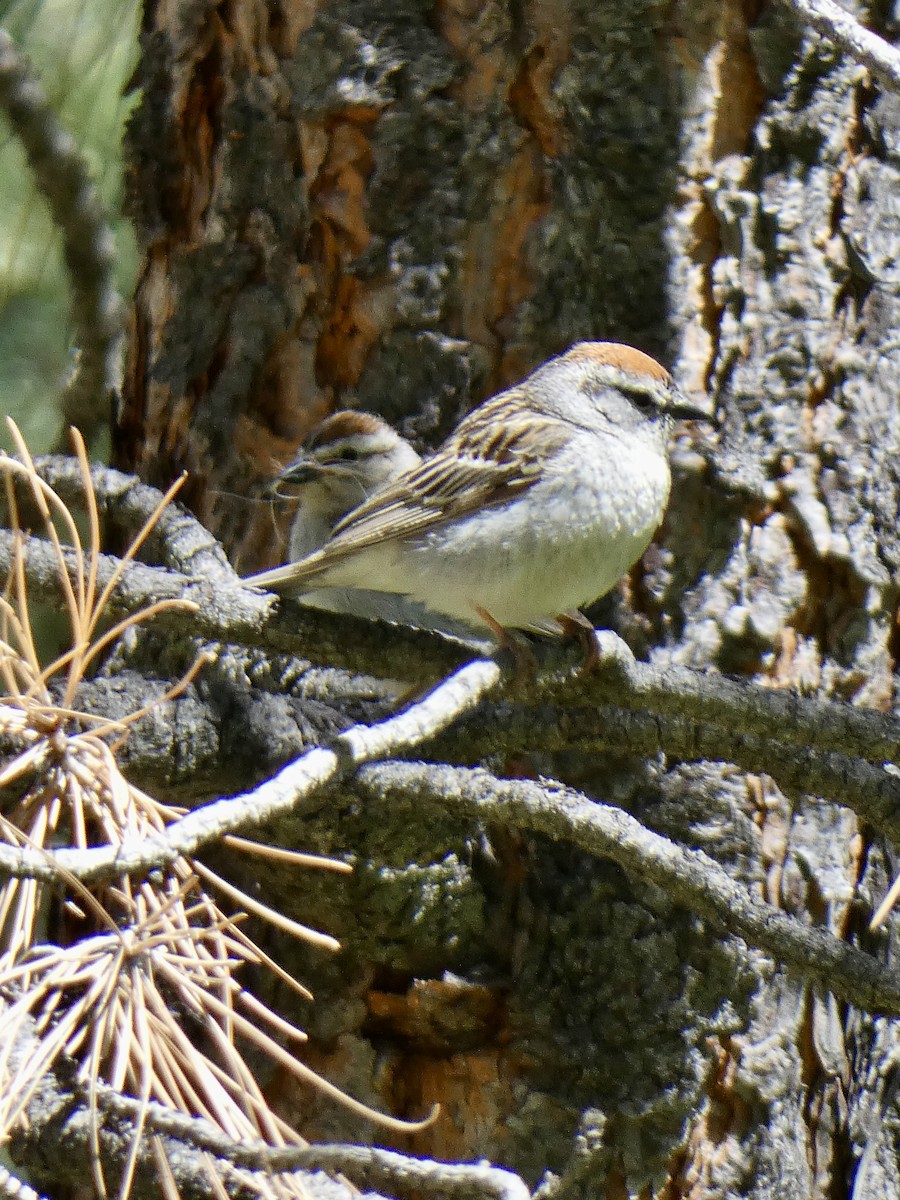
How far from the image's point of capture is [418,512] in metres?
2.93

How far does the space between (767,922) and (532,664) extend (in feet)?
1.98

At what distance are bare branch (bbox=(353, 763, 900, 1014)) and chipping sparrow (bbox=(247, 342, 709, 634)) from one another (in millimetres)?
627

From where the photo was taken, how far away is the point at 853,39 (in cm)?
202

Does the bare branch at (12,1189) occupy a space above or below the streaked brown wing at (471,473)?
below

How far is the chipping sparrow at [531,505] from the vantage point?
2697mm

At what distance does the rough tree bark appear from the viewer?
2648 millimetres

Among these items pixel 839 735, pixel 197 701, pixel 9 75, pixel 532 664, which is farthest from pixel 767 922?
pixel 9 75

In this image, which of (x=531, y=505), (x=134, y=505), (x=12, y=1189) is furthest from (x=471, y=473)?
(x=12, y=1189)

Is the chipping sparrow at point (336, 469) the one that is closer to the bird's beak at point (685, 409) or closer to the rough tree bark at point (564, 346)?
the rough tree bark at point (564, 346)

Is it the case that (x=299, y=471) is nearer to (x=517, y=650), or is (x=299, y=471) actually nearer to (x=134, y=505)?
(x=134, y=505)

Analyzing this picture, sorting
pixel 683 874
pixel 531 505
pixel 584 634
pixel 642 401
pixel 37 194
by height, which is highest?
pixel 37 194

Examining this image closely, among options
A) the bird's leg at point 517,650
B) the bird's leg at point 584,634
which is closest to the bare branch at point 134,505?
the bird's leg at point 517,650

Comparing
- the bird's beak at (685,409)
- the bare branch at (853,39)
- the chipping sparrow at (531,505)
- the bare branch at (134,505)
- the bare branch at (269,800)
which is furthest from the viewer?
the bird's beak at (685,409)

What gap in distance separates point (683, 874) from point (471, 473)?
1100mm
